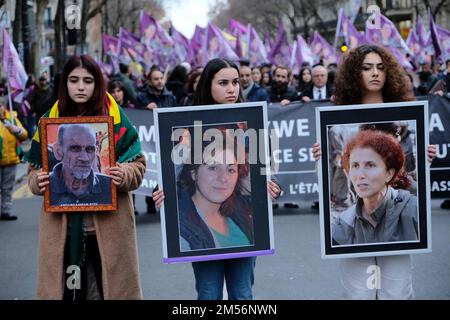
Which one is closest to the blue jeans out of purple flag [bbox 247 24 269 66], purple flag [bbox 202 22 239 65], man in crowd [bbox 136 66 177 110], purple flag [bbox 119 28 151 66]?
man in crowd [bbox 136 66 177 110]

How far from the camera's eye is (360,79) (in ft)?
15.2

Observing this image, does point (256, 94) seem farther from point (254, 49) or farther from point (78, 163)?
point (254, 49)

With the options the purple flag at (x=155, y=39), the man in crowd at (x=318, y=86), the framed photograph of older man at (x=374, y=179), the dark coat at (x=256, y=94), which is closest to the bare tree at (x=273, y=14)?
the purple flag at (x=155, y=39)

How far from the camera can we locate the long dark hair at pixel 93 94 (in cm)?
448

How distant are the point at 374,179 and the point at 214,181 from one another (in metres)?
0.84

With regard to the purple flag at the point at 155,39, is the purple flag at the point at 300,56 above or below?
below

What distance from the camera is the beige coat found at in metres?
4.46

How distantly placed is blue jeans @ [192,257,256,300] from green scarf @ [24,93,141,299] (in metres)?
0.65

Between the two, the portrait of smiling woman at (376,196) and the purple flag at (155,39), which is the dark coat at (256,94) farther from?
the purple flag at (155,39)

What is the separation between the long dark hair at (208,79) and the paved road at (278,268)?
2350mm

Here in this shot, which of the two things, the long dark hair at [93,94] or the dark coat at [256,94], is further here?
the dark coat at [256,94]

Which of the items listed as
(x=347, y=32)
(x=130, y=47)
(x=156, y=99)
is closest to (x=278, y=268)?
(x=156, y=99)
